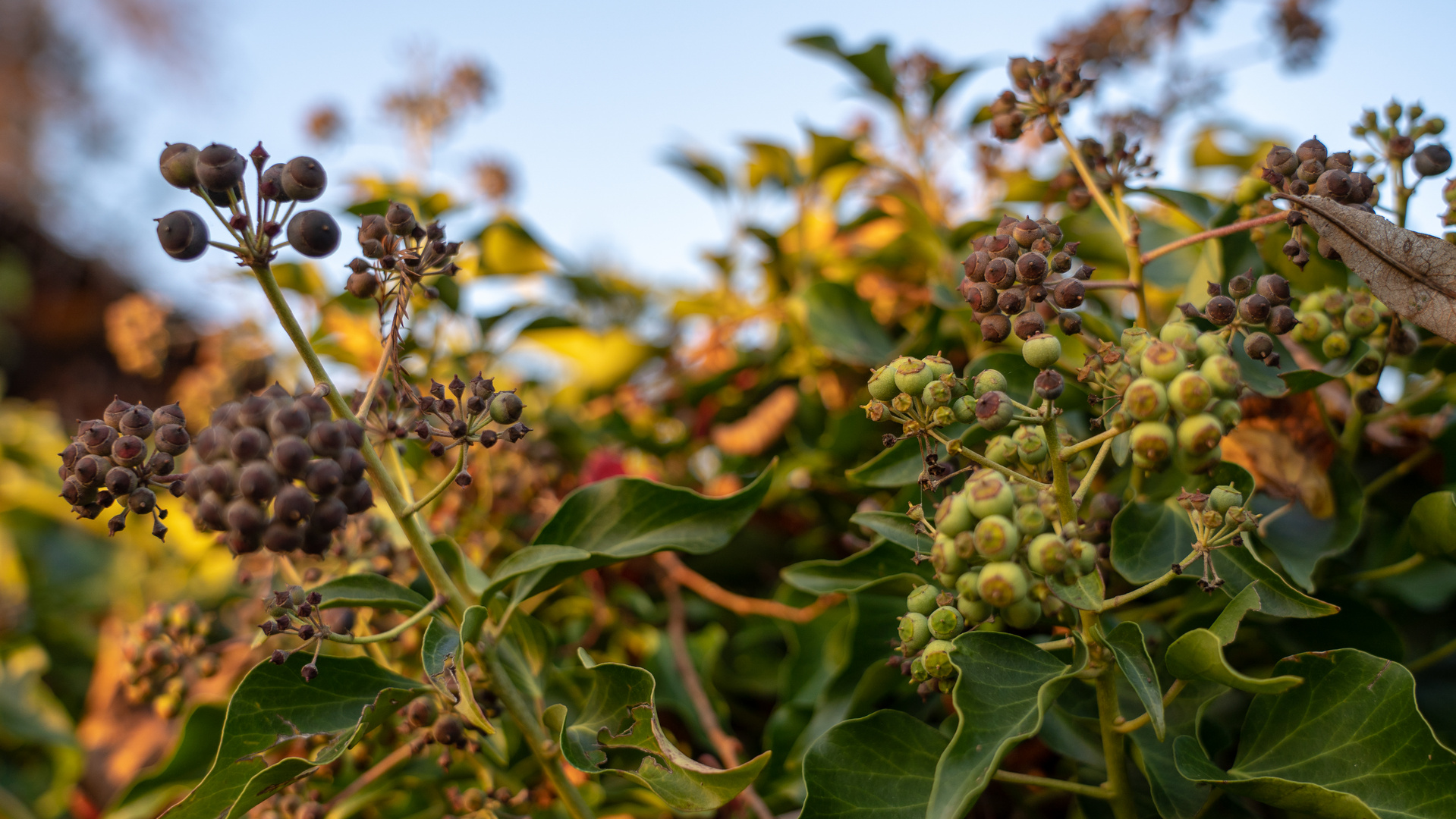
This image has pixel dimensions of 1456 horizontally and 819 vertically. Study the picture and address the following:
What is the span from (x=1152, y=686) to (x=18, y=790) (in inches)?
68.6

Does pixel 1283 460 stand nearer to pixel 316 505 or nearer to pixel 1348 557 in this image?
pixel 1348 557

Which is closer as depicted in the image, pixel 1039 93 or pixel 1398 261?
pixel 1398 261

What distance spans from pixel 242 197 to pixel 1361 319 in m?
0.82

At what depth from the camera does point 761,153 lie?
1.47m

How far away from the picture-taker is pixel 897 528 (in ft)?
2.13

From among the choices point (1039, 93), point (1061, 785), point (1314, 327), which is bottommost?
point (1061, 785)

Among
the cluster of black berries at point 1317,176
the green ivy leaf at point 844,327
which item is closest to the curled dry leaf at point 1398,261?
the cluster of black berries at point 1317,176

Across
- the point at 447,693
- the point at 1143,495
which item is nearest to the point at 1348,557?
the point at 1143,495

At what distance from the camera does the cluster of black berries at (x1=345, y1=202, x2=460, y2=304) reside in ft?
1.98

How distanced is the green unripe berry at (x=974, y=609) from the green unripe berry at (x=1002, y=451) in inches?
3.8

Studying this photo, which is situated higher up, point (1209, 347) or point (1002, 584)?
point (1209, 347)

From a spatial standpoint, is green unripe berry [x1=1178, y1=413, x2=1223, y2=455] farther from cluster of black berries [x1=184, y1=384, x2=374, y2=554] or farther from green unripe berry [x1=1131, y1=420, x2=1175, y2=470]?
cluster of black berries [x1=184, y1=384, x2=374, y2=554]

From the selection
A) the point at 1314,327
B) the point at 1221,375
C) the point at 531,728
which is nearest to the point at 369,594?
the point at 531,728

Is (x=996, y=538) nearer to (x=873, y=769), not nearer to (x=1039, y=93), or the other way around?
(x=873, y=769)
